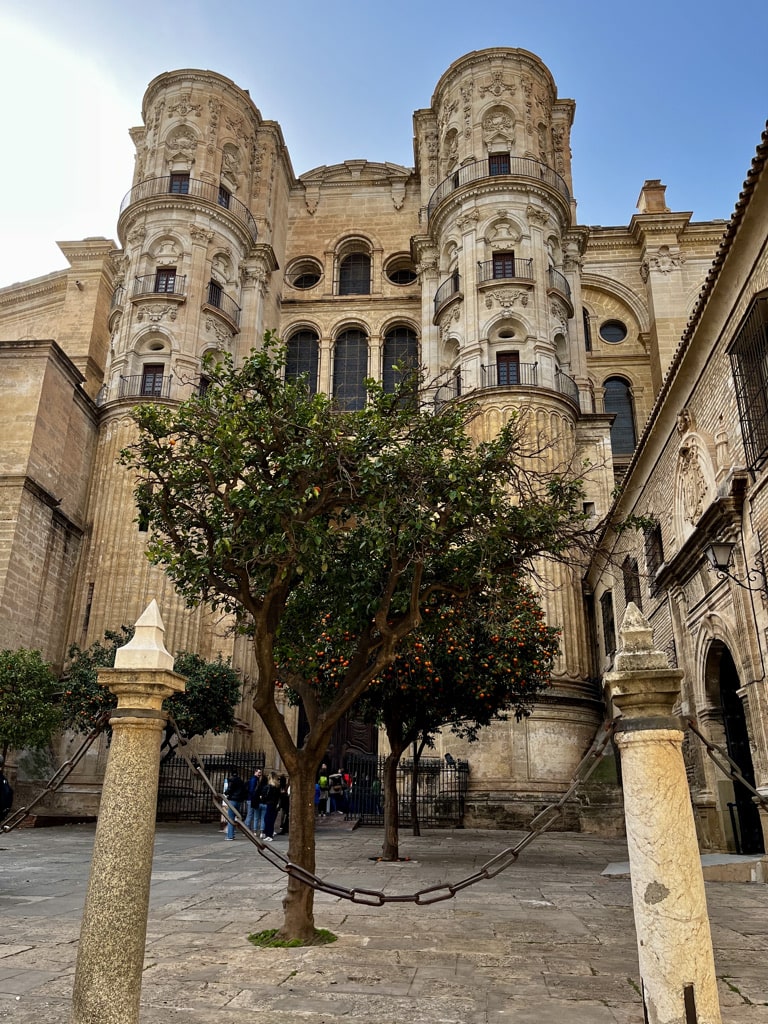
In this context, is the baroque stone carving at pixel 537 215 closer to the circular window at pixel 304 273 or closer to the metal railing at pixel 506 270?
the metal railing at pixel 506 270

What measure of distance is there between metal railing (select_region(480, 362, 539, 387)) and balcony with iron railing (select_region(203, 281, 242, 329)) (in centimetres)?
886

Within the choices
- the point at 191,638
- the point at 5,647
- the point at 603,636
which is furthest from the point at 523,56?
the point at 5,647

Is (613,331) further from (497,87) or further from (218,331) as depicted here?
(218,331)

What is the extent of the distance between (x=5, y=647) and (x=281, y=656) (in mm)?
13536

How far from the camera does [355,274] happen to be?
105 ft

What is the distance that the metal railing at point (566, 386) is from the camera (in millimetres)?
24594

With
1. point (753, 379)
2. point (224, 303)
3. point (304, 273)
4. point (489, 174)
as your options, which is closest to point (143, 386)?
point (224, 303)

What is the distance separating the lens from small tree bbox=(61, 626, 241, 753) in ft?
58.0

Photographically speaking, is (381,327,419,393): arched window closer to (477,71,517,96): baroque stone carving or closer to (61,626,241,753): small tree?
(477,71,517,96): baroque stone carving

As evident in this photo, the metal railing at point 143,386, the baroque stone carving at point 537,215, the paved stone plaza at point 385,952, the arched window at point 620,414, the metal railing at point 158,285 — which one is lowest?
the paved stone plaza at point 385,952

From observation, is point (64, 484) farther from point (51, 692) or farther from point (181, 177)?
point (181, 177)

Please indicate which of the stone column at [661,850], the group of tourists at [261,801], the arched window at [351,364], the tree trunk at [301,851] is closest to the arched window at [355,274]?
the arched window at [351,364]

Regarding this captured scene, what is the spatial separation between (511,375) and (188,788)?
1491cm

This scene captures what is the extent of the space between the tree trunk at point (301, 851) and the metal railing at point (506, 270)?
69.1 ft
